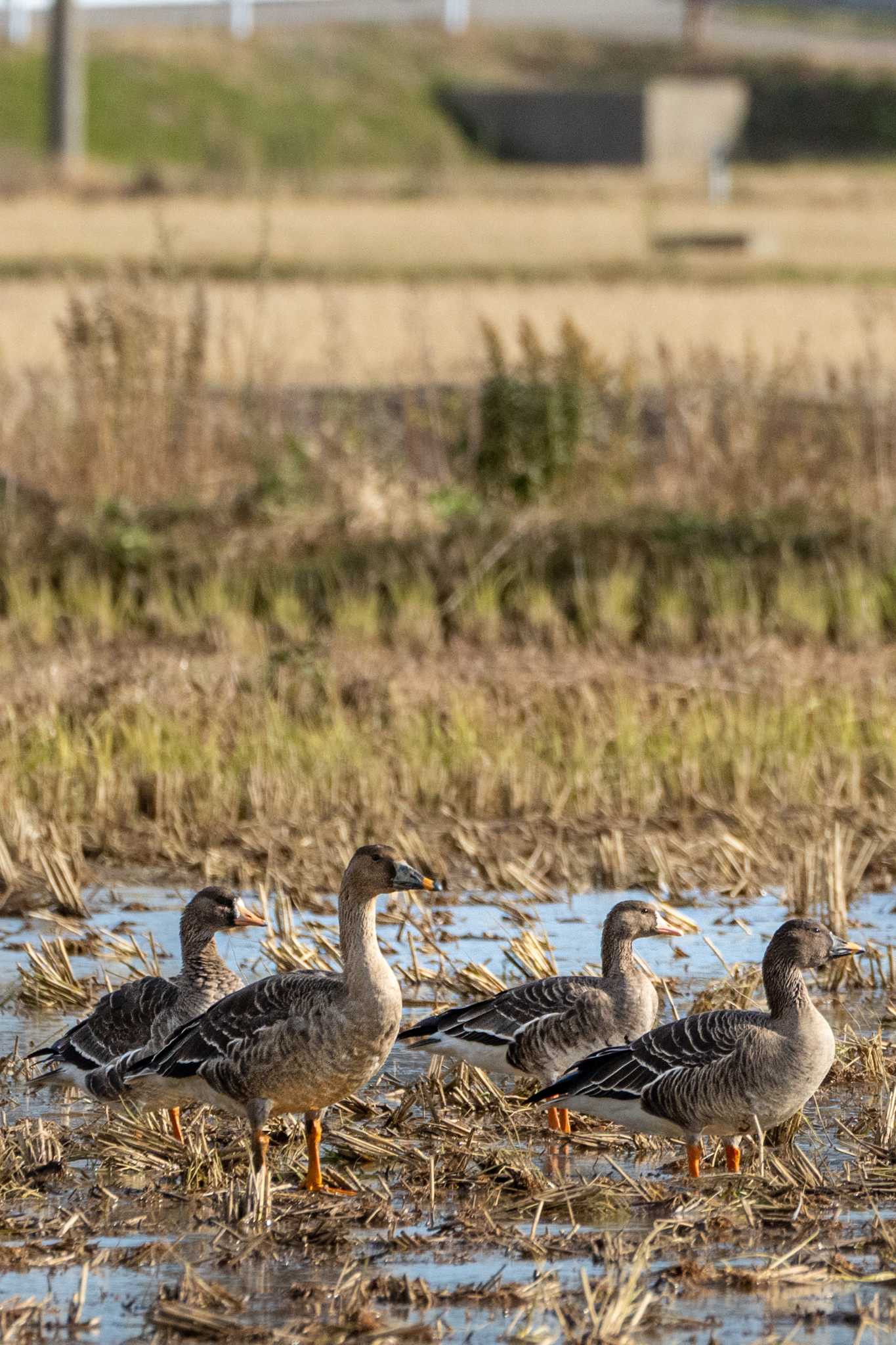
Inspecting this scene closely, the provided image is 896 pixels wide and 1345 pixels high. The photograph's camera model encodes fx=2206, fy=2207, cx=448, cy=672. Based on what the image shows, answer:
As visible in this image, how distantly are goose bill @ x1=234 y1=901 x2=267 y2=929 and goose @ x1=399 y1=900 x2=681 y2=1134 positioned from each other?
0.59 metres

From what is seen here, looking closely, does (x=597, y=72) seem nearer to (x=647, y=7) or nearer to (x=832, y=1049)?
(x=647, y=7)

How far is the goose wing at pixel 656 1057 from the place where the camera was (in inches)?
243

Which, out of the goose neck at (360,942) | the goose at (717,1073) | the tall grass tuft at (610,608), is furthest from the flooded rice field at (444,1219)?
the tall grass tuft at (610,608)

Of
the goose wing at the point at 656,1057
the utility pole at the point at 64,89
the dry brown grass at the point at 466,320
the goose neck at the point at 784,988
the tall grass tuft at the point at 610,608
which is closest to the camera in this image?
the goose wing at the point at 656,1057

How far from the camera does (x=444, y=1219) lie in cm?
579

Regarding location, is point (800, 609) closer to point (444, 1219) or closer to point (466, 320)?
point (444, 1219)

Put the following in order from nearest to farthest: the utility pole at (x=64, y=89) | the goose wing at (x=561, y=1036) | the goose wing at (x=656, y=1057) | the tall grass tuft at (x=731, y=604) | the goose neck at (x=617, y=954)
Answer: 1. the goose wing at (x=656, y=1057)
2. the goose wing at (x=561, y=1036)
3. the goose neck at (x=617, y=954)
4. the tall grass tuft at (x=731, y=604)
5. the utility pole at (x=64, y=89)

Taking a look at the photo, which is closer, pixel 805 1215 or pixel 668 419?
pixel 805 1215

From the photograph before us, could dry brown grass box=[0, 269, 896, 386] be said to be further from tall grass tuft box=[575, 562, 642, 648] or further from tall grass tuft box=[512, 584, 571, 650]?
tall grass tuft box=[575, 562, 642, 648]

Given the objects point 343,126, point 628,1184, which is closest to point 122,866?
point 628,1184

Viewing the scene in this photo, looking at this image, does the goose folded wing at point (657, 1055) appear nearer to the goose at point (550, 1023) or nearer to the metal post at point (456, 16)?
the goose at point (550, 1023)

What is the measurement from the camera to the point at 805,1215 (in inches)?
226

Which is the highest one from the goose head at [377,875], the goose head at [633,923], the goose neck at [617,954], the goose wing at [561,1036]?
the goose head at [377,875]

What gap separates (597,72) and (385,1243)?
10663 centimetres
